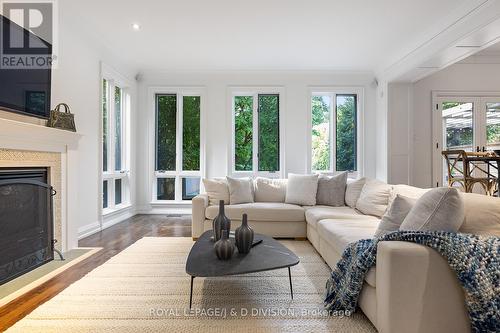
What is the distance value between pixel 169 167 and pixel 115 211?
141cm

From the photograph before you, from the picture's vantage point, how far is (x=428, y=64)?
4.37 m

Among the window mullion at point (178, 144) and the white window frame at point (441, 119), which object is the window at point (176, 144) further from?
the white window frame at point (441, 119)

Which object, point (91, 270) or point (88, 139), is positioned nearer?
point (91, 270)

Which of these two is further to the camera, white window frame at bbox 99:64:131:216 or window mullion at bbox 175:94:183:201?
window mullion at bbox 175:94:183:201

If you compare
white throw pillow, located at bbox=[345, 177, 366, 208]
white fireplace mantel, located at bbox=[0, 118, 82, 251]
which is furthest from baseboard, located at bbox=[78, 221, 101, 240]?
white throw pillow, located at bbox=[345, 177, 366, 208]

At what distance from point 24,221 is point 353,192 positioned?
12.1 ft

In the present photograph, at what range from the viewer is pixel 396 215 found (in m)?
2.00

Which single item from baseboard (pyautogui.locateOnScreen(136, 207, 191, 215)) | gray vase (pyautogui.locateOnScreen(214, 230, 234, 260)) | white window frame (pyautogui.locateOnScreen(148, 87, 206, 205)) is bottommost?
baseboard (pyautogui.locateOnScreen(136, 207, 191, 215))

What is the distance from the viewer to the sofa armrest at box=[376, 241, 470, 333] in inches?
59.9

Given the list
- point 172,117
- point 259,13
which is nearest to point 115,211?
point 172,117

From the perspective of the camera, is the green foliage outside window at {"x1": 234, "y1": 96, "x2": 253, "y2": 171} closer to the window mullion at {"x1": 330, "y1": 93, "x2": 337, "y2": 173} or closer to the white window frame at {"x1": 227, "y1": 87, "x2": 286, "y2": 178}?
the white window frame at {"x1": 227, "y1": 87, "x2": 286, "y2": 178}

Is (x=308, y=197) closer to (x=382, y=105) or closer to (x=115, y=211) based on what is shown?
(x=382, y=105)

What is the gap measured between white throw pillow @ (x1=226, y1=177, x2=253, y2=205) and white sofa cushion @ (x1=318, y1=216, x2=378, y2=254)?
1363 mm

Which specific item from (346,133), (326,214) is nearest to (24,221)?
(326,214)
